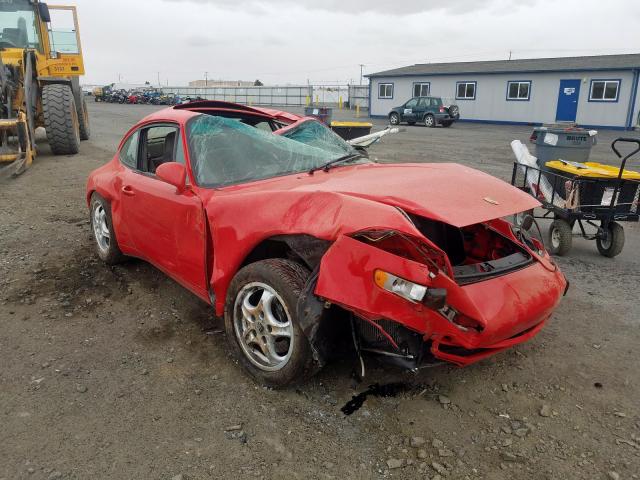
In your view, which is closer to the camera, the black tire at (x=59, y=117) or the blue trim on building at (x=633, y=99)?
the black tire at (x=59, y=117)

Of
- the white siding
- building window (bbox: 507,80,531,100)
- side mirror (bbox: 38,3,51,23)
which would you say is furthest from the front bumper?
building window (bbox: 507,80,531,100)

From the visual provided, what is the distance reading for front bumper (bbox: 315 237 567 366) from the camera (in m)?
2.32

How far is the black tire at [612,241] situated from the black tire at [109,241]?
497 centimetres

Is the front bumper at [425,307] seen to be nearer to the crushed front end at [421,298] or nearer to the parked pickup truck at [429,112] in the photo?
the crushed front end at [421,298]

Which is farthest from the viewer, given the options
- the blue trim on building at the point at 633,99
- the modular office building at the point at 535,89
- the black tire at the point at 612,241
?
the modular office building at the point at 535,89

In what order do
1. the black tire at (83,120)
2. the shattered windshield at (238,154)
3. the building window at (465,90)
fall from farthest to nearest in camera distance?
1. the building window at (465,90)
2. the black tire at (83,120)
3. the shattered windshield at (238,154)

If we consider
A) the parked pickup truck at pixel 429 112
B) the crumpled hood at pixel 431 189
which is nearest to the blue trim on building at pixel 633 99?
the parked pickup truck at pixel 429 112

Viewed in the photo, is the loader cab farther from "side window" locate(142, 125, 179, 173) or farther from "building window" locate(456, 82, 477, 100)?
"building window" locate(456, 82, 477, 100)

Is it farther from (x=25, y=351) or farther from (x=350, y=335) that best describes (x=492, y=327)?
(x=25, y=351)

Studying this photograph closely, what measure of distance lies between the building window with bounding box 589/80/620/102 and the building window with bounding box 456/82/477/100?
661 cm

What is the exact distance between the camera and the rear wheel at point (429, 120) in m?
27.1

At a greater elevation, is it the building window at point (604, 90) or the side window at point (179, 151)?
the building window at point (604, 90)

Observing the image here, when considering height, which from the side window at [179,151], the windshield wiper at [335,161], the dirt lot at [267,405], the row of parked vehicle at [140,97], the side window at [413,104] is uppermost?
the row of parked vehicle at [140,97]

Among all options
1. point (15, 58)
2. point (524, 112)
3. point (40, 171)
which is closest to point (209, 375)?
point (40, 171)
